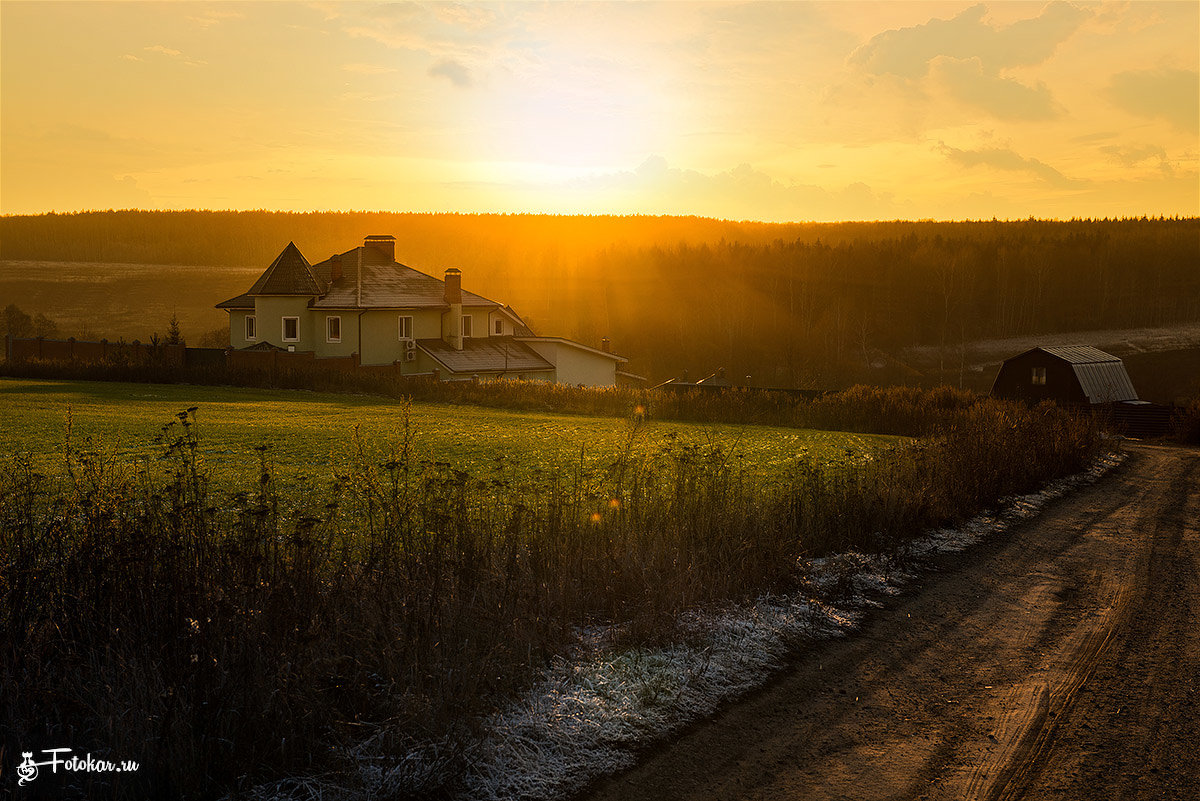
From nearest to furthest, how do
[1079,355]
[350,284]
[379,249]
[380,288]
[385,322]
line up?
1. [1079,355]
2. [385,322]
3. [350,284]
4. [380,288]
5. [379,249]

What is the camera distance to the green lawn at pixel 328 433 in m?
16.8

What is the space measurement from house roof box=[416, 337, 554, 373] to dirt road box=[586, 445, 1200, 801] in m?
42.1

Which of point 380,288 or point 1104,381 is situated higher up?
point 380,288

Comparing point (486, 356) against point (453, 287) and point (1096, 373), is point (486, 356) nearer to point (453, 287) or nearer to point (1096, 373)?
point (453, 287)

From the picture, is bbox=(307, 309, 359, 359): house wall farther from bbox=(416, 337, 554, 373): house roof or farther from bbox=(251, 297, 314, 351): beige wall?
bbox=(416, 337, 554, 373): house roof

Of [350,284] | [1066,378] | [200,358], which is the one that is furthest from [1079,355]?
[200,358]

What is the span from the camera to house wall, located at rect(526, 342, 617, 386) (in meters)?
54.8

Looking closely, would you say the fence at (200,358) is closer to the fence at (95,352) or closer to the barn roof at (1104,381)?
the fence at (95,352)

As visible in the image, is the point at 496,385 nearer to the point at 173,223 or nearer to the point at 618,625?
the point at 618,625

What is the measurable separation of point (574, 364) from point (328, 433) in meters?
33.2

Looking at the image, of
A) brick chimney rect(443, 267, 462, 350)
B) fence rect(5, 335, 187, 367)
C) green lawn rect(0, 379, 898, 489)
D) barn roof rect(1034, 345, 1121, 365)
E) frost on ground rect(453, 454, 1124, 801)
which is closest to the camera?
frost on ground rect(453, 454, 1124, 801)

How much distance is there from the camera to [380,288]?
→ 51406mm

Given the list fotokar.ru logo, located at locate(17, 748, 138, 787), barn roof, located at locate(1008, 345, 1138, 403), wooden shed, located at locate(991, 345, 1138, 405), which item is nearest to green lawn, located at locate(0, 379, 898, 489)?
fotokar.ru logo, located at locate(17, 748, 138, 787)

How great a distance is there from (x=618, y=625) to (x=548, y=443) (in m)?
15.6
